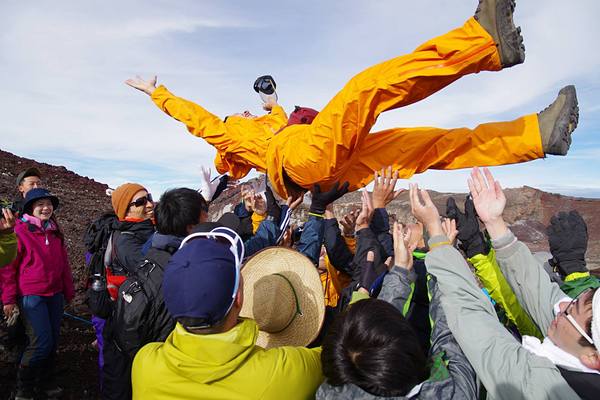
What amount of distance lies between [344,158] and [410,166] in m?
0.57

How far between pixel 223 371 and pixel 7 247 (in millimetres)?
1940

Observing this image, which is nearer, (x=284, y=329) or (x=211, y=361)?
(x=211, y=361)

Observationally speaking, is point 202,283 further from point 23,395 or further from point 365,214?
point 23,395

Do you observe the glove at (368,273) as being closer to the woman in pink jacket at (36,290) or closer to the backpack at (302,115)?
the backpack at (302,115)

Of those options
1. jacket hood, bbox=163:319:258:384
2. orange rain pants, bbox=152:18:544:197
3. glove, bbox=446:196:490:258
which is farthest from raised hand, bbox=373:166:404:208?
jacket hood, bbox=163:319:258:384

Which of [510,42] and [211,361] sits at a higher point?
[510,42]

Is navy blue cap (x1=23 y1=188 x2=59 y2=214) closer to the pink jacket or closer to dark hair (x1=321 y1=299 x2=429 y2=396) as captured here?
the pink jacket

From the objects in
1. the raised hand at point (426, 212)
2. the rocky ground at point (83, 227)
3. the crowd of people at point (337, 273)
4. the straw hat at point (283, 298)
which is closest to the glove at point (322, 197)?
the crowd of people at point (337, 273)

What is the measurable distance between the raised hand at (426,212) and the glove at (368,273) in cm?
34

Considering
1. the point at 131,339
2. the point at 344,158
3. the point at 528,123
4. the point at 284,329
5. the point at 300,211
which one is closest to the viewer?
the point at 284,329

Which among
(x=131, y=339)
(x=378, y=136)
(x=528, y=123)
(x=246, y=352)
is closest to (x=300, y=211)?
(x=378, y=136)

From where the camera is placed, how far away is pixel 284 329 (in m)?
2.14

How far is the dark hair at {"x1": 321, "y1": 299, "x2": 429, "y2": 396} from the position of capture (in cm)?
140

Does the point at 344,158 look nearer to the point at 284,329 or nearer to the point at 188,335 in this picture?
the point at 284,329
